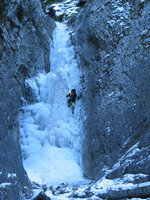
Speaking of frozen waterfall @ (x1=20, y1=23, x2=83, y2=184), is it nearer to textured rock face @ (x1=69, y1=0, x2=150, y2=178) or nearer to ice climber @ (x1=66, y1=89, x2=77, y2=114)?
ice climber @ (x1=66, y1=89, x2=77, y2=114)

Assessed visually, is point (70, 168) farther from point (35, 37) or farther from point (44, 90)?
point (35, 37)

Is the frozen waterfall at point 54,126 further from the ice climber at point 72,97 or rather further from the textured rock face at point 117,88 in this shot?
the textured rock face at point 117,88

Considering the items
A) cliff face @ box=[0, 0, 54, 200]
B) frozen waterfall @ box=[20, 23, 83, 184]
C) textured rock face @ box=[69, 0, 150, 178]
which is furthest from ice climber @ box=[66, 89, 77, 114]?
cliff face @ box=[0, 0, 54, 200]

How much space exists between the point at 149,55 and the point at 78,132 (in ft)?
14.5

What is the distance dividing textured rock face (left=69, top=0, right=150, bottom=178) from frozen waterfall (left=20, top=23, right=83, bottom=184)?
0.61 m

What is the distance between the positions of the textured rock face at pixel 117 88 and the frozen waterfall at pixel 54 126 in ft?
2.01

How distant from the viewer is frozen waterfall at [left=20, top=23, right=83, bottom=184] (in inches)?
365

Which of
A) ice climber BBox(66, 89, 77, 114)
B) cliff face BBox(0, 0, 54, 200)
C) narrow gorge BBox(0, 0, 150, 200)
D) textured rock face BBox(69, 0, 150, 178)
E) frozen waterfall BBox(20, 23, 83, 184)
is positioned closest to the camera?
cliff face BBox(0, 0, 54, 200)

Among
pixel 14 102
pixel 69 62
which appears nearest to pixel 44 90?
pixel 69 62

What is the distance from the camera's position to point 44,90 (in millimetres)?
12227

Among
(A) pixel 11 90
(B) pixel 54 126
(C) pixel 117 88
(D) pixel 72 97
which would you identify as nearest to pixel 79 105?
(D) pixel 72 97

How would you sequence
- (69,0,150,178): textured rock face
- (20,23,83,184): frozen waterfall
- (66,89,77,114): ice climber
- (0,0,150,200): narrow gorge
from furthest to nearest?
(66,89,77,114): ice climber, (20,23,83,184): frozen waterfall, (69,0,150,178): textured rock face, (0,0,150,200): narrow gorge

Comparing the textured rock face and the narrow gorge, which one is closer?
the narrow gorge

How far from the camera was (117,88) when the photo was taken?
29.9 ft
